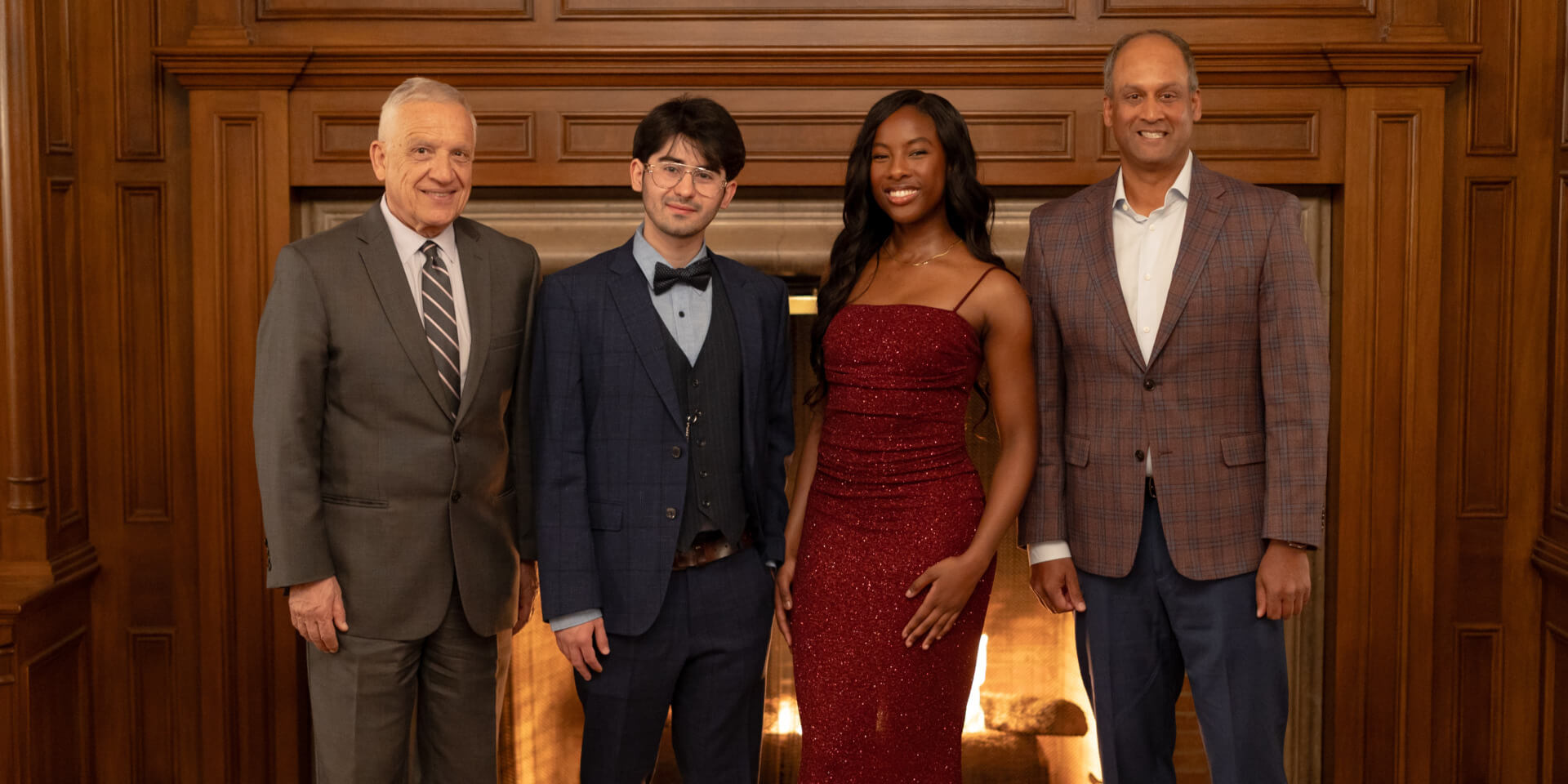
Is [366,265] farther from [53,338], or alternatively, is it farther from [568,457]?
[53,338]

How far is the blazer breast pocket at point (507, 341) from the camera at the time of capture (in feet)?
6.85

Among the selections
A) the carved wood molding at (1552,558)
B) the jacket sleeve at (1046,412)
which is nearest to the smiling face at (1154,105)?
the jacket sleeve at (1046,412)

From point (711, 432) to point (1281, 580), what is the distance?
3.49 ft

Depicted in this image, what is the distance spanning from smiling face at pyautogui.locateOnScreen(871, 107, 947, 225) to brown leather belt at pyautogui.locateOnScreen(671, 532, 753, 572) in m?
0.69

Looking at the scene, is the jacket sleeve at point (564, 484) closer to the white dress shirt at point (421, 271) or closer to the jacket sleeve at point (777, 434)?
the white dress shirt at point (421, 271)

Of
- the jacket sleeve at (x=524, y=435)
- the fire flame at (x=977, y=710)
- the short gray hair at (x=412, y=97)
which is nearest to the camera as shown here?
the short gray hair at (x=412, y=97)

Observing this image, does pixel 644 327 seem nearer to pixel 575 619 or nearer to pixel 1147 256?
pixel 575 619

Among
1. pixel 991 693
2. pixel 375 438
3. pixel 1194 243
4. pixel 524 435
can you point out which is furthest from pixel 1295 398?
pixel 375 438

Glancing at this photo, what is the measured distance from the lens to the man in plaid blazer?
2.05 meters

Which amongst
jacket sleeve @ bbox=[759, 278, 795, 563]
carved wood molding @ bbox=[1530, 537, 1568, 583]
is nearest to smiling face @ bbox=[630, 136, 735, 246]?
jacket sleeve @ bbox=[759, 278, 795, 563]

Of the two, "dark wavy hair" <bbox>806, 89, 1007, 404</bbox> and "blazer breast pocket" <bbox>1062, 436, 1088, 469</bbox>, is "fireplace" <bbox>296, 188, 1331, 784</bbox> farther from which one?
"blazer breast pocket" <bbox>1062, 436, 1088, 469</bbox>

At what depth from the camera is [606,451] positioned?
6.56 ft

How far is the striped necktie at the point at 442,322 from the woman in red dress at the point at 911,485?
0.69 metres

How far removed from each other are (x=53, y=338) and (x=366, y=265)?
4.32 feet
